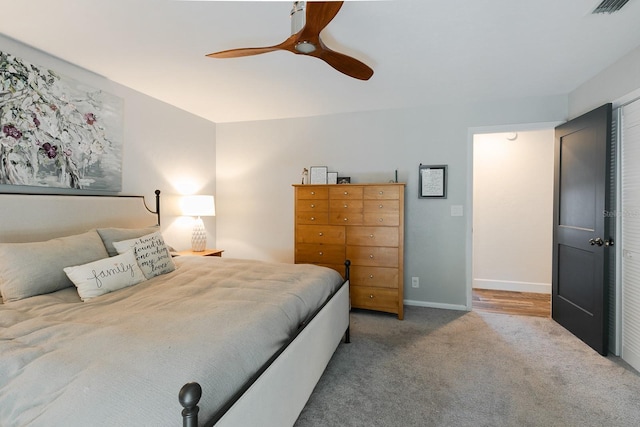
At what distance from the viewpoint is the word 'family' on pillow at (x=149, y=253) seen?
2.16 m

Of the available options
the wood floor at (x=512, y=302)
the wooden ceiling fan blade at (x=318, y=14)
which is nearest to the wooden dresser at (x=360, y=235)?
the wood floor at (x=512, y=302)

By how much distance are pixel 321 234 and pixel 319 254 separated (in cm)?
23

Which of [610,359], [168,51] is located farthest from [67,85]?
[610,359]

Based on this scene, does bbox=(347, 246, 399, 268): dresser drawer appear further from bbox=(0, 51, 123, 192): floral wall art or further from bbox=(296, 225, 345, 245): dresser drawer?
bbox=(0, 51, 123, 192): floral wall art

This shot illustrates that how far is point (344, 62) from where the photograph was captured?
1.96m

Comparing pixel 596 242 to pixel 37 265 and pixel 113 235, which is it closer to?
pixel 113 235

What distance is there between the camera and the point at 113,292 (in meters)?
1.82

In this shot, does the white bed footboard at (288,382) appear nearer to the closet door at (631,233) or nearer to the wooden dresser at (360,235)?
the wooden dresser at (360,235)

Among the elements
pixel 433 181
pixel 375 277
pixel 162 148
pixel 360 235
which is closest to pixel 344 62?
pixel 360 235

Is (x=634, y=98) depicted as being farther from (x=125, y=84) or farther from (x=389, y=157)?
(x=125, y=84)

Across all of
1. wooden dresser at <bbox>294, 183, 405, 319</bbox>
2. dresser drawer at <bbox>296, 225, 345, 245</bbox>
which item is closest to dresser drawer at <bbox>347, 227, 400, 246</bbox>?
wooden dresser at <bbox>294, 183, 405, 319</bbox>

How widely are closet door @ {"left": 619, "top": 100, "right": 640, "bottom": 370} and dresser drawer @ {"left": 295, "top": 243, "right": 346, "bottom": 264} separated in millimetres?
2347

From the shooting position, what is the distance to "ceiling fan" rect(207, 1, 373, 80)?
1425 mm

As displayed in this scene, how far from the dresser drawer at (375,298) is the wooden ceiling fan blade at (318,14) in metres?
2.51
